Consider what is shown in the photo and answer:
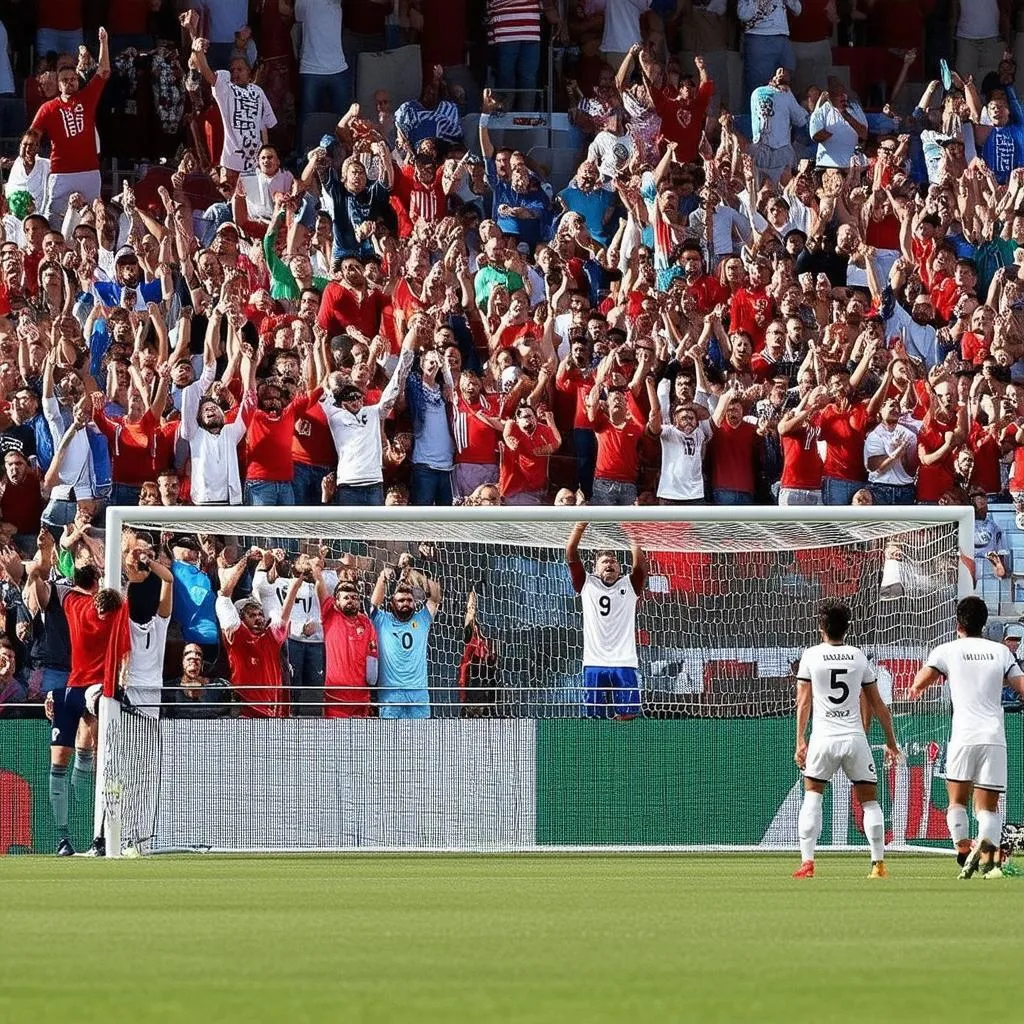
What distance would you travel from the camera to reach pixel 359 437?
20812 millimetres

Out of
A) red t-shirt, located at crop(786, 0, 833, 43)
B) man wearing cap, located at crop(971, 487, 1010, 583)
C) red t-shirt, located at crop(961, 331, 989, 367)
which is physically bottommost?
man wearing cap, located at crop(971, 487, 1010, 583)

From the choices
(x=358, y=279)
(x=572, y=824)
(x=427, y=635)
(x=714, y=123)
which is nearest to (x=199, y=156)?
(x=358, y=279)

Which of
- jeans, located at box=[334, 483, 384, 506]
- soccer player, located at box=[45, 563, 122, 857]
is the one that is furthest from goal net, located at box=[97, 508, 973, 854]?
jeans, located at box=[334, 483, 384, 506]

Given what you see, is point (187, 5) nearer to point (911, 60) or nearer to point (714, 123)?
point (714, 123)

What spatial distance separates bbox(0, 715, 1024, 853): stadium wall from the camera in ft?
62.5

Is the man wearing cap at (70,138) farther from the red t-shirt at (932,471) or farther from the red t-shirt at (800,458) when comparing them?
the red t-shirt at (932,471)

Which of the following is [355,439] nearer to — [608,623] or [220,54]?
[608,623]

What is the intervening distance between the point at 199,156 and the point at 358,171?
9.45 ft

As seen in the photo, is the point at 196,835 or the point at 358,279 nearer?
the point at 196,835

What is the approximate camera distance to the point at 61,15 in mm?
26688

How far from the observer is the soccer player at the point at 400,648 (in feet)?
64.3

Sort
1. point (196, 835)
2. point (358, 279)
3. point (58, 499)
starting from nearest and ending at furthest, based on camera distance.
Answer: point (196, 835) < point (58, 499) < point (358, 279)

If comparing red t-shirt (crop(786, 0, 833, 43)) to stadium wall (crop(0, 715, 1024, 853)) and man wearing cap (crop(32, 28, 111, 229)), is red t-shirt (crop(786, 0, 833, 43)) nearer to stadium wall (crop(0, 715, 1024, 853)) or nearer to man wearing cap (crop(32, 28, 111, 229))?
man wearing cap (crop(32, 28, 111, 229))

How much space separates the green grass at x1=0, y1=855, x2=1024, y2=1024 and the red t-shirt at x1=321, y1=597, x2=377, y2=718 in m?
4.45
